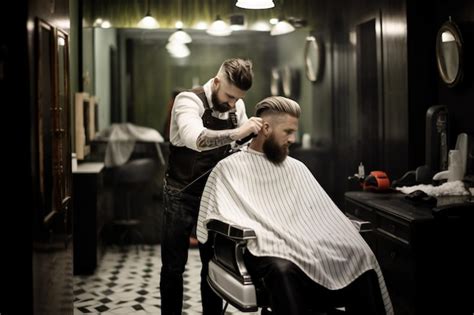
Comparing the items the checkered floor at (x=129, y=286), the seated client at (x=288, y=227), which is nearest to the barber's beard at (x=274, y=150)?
the seated client at (x=288, y=227)

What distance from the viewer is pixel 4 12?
1.90 meters

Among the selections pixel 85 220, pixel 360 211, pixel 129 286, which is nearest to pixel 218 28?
pixel 85 220

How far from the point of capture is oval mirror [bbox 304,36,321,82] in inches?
219

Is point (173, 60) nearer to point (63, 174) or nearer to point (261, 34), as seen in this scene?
point (261, 34)

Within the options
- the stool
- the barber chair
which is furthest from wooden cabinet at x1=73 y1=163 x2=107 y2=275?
the barber chair

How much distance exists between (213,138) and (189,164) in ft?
1.10

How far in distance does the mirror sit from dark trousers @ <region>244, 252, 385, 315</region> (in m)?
1.58

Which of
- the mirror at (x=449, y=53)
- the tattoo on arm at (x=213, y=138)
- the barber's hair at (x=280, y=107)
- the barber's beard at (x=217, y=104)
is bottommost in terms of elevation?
the tattoo on arm at (x=213, y=138)

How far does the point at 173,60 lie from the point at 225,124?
3.27 meters

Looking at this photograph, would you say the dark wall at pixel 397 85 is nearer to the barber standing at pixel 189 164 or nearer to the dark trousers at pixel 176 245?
the barber standing at pixel 189 164

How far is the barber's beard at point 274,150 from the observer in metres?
2.66

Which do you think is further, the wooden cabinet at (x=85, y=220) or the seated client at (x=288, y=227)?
the wooden cabinet at (x=85, y=220)

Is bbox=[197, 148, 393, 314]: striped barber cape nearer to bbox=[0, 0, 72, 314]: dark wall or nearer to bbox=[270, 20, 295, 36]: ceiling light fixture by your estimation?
bbox=[0, 0, 72, 314]: dark wall

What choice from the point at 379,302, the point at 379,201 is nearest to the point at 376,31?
the point at 379,201
